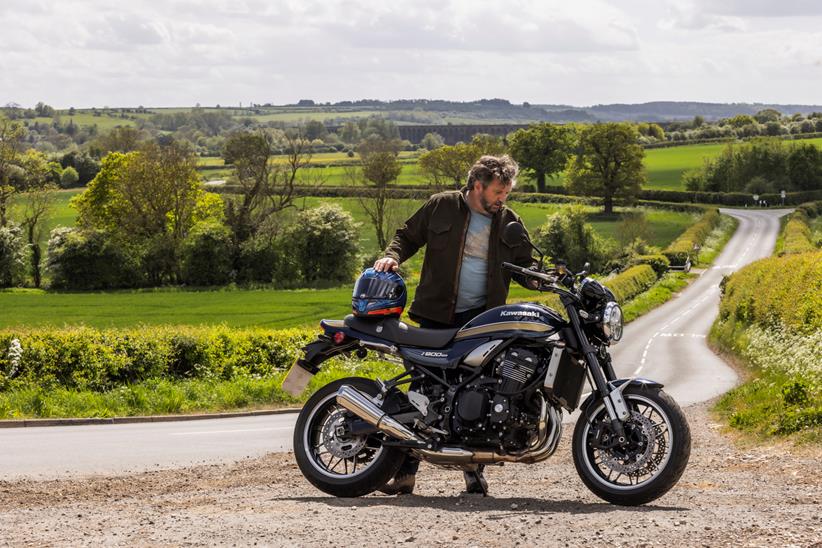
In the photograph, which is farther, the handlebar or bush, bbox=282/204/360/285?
bush, bbox=282/204/360/285

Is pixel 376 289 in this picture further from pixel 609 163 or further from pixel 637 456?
pixel 609 163

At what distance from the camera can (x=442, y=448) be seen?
8.50 metres

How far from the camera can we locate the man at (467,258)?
9.06 metres

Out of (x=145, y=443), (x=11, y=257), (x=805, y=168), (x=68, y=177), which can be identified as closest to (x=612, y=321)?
(x=145, y=443)

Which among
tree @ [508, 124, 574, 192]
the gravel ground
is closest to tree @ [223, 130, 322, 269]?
tree @ [508, 124, 574, 192]

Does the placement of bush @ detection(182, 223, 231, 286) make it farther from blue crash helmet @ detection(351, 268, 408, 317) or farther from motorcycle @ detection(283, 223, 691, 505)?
motorcycle @ detection(283, 223, 691, 505)

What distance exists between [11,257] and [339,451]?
80.8 meters

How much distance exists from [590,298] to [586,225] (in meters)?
93.2

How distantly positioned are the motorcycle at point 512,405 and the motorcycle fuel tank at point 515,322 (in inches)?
0.4

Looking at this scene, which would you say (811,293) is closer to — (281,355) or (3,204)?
(281,355)

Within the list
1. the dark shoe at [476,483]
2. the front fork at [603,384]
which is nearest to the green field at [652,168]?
the dark shoe at [476,483]

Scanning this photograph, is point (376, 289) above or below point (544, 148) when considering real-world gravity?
above

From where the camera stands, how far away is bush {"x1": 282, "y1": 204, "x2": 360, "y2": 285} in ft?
286

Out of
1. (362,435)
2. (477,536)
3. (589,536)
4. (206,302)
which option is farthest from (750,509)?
(206,302)
